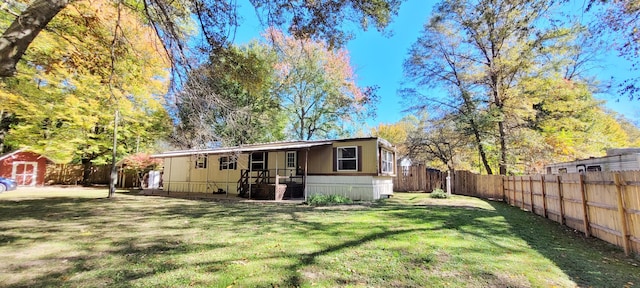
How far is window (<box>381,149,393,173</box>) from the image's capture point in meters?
15.1

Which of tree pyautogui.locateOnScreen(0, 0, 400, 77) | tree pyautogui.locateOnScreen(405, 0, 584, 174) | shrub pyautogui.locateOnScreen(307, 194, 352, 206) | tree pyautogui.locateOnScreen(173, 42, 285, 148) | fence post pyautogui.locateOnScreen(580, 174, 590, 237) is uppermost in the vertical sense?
tree pyautogui.locateOnScreen(405, 0, 584, 174)

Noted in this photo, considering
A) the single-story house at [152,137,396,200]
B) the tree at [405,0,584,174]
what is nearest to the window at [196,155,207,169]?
the single-story house at [152,137,396,200]

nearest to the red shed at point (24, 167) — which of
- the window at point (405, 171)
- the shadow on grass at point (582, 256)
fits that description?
the window at point (405, 171)

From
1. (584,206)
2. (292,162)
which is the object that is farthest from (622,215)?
(292,162)

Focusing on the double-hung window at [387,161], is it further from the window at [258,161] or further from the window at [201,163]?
the window at [201,163]

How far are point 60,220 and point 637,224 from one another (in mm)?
12080

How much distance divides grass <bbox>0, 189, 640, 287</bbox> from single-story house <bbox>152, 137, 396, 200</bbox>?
6.32 m

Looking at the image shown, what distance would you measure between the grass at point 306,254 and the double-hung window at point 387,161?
775 centimetres

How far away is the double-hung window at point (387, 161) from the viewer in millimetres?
15020

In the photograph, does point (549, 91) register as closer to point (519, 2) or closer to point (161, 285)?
point (519, 2)

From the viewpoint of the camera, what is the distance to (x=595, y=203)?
219 inches

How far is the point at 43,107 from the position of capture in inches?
508

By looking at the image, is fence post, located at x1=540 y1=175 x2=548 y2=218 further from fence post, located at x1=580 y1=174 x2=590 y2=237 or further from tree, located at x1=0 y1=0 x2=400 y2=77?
tree, located at x1=0 y1=0 x2=400 y2=77

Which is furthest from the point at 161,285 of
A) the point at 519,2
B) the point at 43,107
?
the point at 43,107
